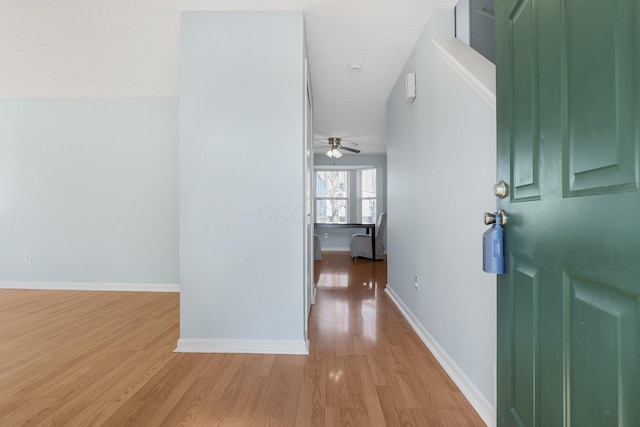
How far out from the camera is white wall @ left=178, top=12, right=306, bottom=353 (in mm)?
2137

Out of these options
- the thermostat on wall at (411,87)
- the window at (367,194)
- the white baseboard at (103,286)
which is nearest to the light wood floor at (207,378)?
the white baseboard at (103,286)

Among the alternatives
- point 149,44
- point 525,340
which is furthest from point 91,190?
point 525,340

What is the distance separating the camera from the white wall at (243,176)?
214 centimetres

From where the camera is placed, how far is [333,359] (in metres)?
2.03

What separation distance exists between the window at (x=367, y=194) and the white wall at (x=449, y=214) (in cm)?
459

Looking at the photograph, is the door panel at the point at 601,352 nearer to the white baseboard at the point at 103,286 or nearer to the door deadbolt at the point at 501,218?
the door deadbolt at the point at 501,218

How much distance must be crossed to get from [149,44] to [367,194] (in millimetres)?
5606

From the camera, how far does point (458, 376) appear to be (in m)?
1.72

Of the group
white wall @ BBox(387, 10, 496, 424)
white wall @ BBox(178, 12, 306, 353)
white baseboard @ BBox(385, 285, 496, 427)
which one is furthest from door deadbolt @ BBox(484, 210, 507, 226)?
white wall @ BBox(178, 12, 306, 353)

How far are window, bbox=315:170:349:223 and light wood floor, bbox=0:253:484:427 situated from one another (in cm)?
485

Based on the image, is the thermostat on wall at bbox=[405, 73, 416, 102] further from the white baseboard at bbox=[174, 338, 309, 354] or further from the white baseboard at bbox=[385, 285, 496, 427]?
the white baseboard at bbox=[174, 338, 309, 354]

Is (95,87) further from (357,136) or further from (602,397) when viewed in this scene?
(602,397)

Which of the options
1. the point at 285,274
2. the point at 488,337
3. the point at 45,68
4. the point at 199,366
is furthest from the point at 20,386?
the point at 45,68

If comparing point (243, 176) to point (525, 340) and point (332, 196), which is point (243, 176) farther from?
point (332, 196)
